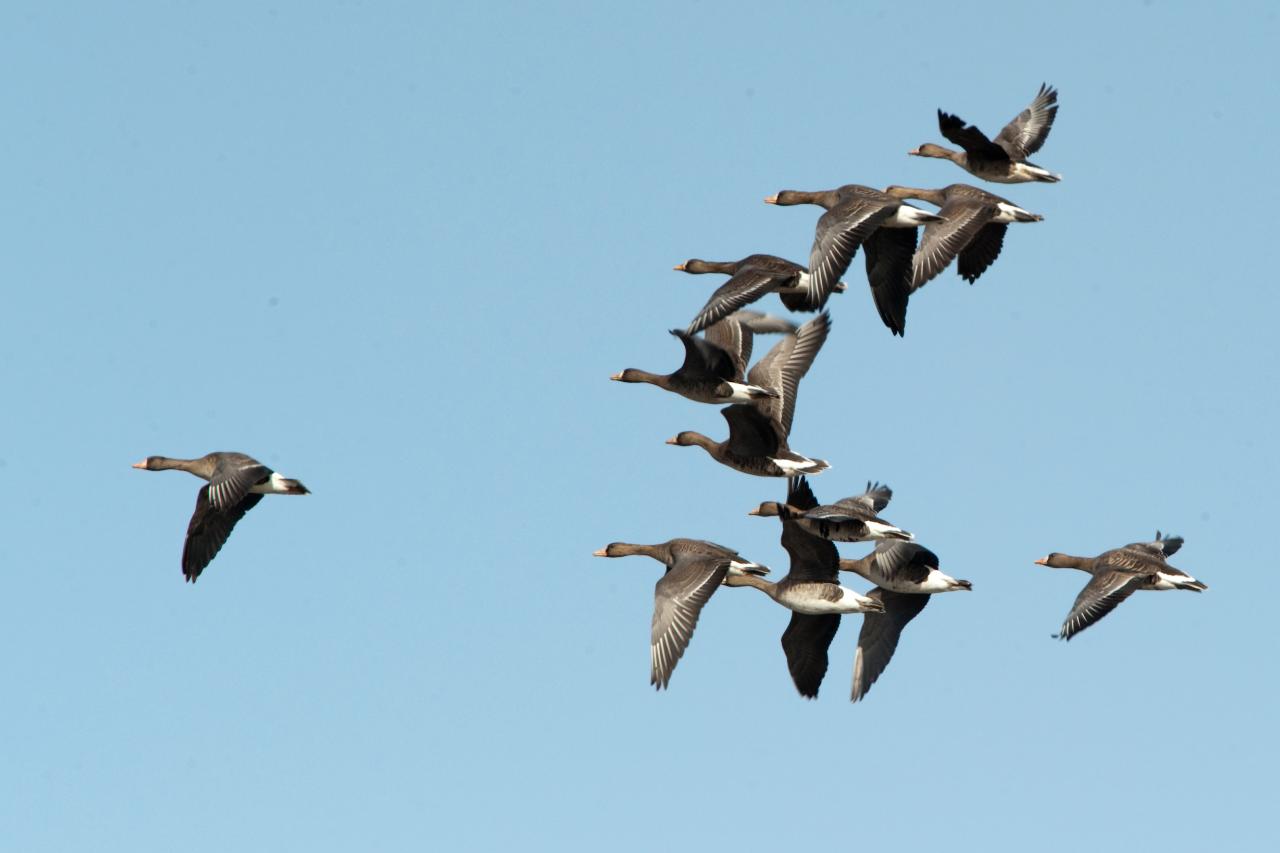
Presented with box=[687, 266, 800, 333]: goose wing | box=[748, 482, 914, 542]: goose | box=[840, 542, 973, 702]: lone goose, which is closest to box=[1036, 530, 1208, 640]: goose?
box=[840, 542, 973, 702]: lone goose

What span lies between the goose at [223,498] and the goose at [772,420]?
7692mm

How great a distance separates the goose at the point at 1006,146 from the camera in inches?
1515

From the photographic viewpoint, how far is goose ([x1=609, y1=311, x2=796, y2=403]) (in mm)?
39094

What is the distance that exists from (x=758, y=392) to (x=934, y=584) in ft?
14.6

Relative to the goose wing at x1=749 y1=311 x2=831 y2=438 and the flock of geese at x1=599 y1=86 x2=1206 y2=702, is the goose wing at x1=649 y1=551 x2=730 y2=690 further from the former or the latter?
the goose wing at x1=749 y1=311 x2=831 y2=438

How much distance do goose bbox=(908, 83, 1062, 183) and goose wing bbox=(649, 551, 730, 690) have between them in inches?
329

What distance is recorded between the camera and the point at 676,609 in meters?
34.3

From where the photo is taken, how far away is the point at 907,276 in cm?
3706

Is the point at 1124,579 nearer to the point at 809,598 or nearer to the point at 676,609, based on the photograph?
the point at 809,598

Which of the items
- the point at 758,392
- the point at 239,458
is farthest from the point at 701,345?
the point at 239,458

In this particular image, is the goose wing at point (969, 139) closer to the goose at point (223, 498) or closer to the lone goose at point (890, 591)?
the lone goose at point (890, 591)

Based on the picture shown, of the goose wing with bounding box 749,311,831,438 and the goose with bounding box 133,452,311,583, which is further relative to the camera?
the goose wing with bounding box 749,311,831,438

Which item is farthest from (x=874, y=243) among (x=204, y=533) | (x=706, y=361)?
(x=204, y=533)

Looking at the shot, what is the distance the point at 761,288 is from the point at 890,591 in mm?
6443
